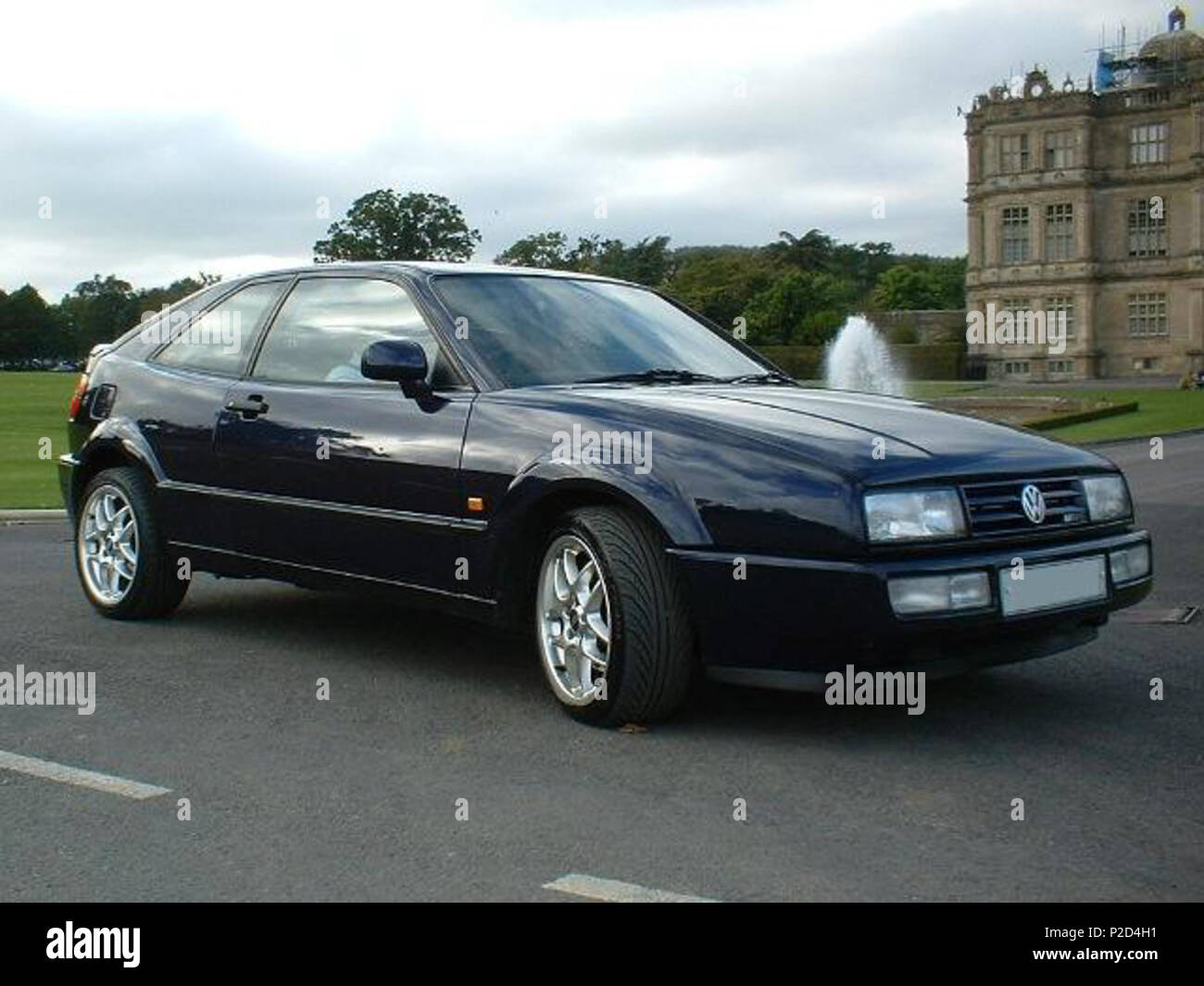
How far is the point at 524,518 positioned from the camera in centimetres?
563

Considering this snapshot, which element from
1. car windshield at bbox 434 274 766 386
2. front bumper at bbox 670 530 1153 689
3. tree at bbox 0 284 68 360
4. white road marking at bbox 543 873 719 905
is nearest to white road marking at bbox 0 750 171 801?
white road marking at bbox 543 873 719 905

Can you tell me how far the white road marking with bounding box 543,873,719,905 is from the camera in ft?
12.0

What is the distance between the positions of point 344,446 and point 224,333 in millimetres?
1464

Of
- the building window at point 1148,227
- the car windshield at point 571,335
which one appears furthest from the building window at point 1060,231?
the car windshield at point 571,335

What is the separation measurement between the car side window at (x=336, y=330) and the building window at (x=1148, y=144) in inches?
3154

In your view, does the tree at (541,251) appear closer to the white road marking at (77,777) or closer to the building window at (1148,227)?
the building window at (1148,227)

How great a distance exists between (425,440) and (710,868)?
256 centimetres

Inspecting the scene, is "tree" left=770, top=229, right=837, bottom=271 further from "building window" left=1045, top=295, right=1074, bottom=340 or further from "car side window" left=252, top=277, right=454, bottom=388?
"car side window" left=252, top=277, right=454, bottom=388

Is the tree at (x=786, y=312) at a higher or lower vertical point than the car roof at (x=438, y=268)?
higher

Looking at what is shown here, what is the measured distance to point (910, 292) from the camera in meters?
124

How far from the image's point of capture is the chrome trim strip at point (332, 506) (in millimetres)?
5836

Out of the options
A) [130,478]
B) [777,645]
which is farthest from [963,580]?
[130,478]

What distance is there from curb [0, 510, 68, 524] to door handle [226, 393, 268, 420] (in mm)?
6905
